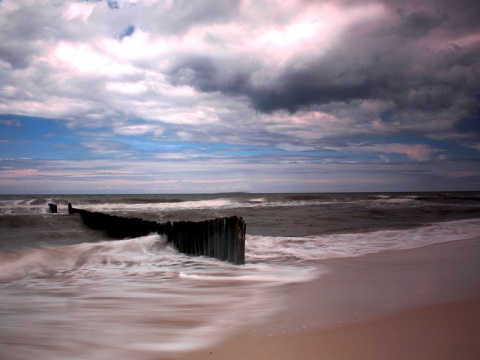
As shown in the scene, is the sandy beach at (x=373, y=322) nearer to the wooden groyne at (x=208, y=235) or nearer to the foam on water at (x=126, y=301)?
the foam on water at (x=126, y=301)

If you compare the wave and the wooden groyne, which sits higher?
the wooden groyne

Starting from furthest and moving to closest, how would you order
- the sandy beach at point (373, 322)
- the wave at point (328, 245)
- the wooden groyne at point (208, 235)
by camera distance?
the wave at point (328, 245), the wooden groyne at point (208, 235), the sandy beach at point (373, 322)

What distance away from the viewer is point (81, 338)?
8.73 feet

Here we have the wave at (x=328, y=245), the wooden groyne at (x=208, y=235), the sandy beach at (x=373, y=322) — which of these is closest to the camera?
the sandy beach at (x=373, y=322)

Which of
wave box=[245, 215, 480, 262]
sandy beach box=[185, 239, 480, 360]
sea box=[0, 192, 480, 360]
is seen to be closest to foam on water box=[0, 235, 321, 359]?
sea box=[0, 192, 480, 360]

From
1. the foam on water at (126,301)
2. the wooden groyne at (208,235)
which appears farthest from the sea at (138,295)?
the wooden groyne at (208,235)

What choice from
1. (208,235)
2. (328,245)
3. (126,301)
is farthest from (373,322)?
(328,245)

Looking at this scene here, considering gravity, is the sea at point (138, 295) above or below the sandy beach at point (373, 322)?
below

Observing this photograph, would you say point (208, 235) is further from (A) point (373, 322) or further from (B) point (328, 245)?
(A) point (373, 322)

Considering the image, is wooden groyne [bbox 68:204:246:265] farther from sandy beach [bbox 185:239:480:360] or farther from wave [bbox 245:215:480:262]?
sandy beach [bbox 185:239:480:360]

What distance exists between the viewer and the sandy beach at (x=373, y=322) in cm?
211

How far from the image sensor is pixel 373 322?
2.62 metres

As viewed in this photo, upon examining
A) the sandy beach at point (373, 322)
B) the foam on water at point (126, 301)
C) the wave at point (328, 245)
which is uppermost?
the sandy beach at point (373, 322)

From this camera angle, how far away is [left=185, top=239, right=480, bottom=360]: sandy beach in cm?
211
